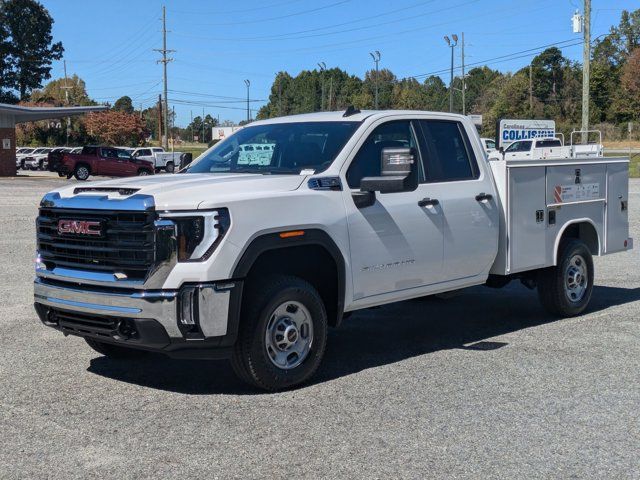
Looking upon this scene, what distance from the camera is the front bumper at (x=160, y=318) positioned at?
5.32 meters

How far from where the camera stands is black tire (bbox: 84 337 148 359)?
6.78m

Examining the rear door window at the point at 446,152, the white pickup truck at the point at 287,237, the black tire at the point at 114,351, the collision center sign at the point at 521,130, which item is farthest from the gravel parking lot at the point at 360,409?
the collision center sign at the point at 521,130

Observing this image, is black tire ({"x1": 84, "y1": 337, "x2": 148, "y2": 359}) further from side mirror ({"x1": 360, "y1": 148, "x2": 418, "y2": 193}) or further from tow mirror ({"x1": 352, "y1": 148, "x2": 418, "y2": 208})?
side mirror ({"x1": 360, "y1": 148, "x2": 418, "y2": 193})

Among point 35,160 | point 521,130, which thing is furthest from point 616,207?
point 35,160

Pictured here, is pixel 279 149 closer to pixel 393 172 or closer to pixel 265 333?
pixel 393 172

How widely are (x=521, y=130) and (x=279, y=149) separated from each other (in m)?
41.2

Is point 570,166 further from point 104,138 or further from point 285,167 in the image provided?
point 104,138

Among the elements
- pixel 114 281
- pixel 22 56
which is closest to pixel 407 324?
pixel 114 281

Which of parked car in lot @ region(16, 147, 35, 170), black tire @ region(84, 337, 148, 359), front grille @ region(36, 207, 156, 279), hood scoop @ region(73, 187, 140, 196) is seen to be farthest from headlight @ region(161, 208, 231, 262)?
parked car in lot @ region(16, 147, 35, 170)

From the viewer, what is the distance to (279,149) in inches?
271

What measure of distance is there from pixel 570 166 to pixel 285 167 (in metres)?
3.40

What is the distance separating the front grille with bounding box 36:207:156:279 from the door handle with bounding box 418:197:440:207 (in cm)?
244

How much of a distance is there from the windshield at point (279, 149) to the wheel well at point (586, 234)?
11.1 feet

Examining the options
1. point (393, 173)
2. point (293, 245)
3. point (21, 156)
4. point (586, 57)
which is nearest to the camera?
point (293, 245)
